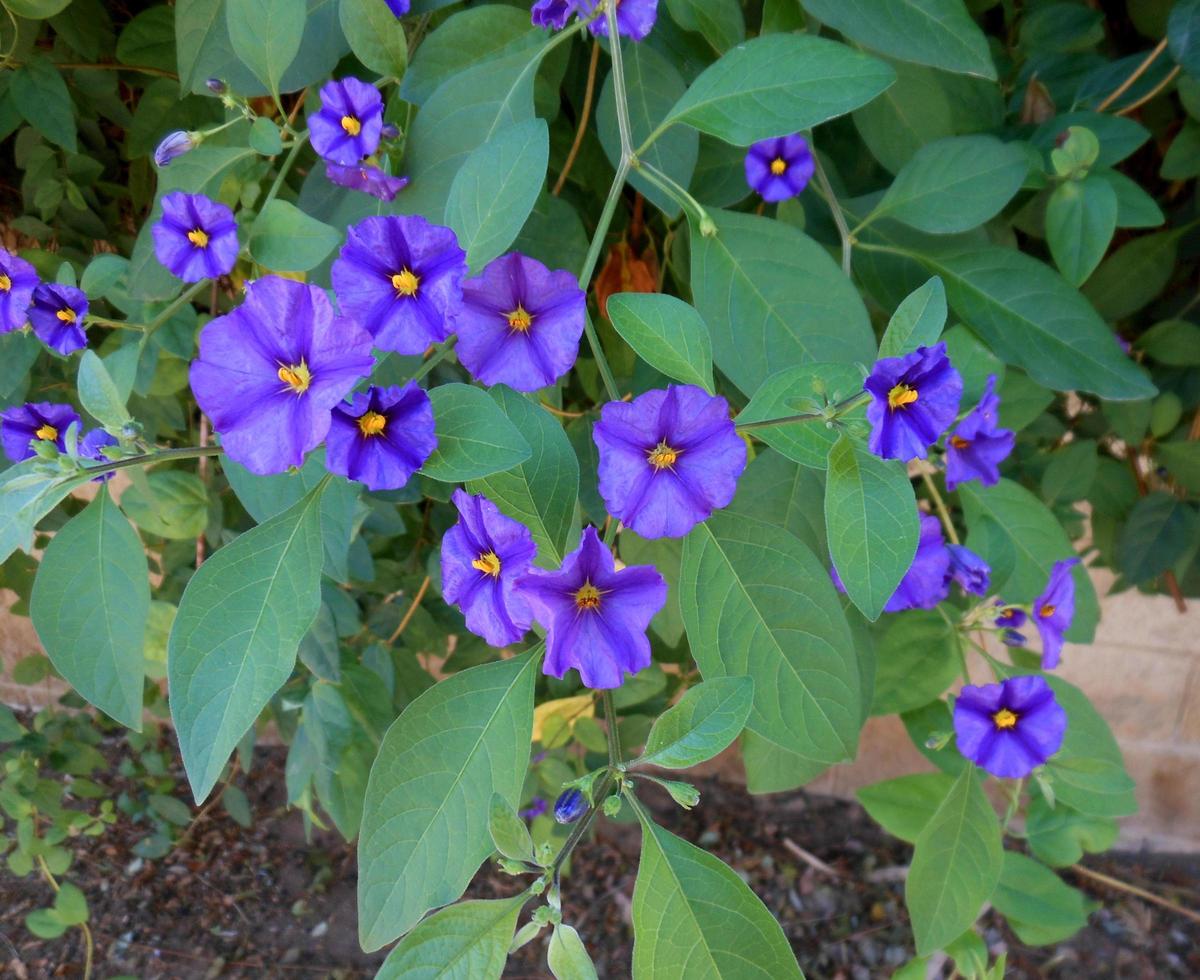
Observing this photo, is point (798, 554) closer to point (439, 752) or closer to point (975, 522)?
point (439, 752)

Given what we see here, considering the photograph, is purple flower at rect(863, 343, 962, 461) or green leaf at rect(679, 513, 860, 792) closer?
Result: purple flower at rect(863, 343, 962, 461)

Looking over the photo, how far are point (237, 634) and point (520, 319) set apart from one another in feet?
0.95

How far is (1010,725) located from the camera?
0.96m

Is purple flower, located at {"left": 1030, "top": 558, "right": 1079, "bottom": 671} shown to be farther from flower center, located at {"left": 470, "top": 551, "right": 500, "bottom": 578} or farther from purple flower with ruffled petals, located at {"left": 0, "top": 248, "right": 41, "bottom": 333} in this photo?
purple flower with ruffled petals, located at {"left": 0, "top": 248, "right": 41, "bottom": 333}

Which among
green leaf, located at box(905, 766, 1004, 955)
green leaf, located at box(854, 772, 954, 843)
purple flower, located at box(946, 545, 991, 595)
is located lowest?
green leaf, located at box(854, 772, 954, 843)

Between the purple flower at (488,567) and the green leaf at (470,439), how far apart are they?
5cm

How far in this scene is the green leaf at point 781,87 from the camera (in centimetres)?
72

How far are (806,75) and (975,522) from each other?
56cm

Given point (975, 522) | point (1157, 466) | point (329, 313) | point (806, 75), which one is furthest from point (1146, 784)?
point (329, 313)

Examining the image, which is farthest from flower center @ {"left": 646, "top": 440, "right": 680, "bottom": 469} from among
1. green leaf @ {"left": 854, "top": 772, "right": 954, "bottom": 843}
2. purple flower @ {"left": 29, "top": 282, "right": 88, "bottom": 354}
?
green leaf @ {"left": 854, "top": 772, "right": 954, "bottom": 843}

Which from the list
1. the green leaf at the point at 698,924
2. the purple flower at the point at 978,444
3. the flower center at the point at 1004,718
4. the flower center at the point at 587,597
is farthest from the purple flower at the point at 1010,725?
the flower center at the point at 587,597

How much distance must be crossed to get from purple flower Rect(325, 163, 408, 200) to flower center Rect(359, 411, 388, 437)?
276 millimetres

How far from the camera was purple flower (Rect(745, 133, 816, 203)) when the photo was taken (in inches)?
39.6

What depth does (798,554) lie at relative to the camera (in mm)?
731
